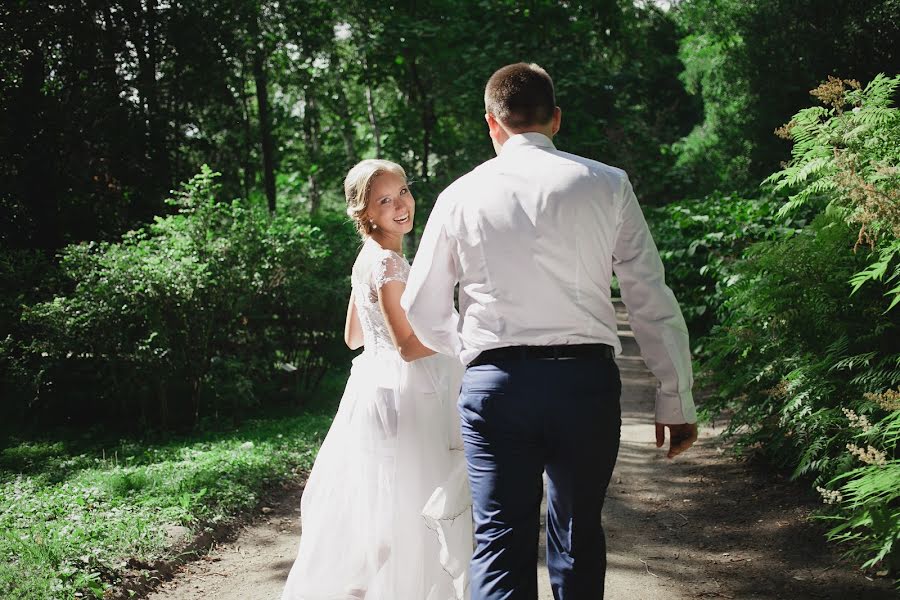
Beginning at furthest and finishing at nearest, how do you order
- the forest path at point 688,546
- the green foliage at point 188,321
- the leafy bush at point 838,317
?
1. the green foliage at point 188,321
2. the forest path at point 688,546
3. the leafy bush at point 838,317

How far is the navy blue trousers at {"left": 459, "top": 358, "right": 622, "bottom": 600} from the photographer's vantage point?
114 inches

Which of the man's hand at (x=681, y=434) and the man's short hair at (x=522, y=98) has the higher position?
the man's short hair at (x=522, y=98)

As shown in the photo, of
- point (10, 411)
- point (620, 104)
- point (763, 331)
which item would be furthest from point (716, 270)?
point (620, 104)

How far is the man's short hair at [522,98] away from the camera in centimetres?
309

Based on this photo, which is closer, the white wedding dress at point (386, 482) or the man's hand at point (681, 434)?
the man's hand at point (681, 434)

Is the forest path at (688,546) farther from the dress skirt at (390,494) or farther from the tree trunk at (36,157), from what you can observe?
the tree trunk at (36,157)

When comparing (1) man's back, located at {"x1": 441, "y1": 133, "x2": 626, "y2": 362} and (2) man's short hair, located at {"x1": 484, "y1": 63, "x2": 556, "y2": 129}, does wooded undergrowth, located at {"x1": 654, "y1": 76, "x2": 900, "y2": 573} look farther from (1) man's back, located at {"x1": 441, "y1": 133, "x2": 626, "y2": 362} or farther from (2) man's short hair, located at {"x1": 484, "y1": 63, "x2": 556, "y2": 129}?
(2) man's short hair, located at {"x1": 484, "y1": 63, "x2": 556, "y2": 129}

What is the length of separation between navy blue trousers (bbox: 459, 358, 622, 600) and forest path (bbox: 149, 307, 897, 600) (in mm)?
1623

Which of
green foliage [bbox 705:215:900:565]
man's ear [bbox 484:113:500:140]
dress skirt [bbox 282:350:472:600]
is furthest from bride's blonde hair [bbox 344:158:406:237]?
green foliage [bbox 705:215:900:565]

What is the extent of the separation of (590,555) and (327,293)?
7.72 metres

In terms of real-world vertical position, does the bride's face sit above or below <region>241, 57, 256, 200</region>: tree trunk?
below

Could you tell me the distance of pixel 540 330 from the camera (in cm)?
294

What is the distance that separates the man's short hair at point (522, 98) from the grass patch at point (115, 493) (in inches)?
132

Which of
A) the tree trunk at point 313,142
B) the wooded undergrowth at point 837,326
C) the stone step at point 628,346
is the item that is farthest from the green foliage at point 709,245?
the tree trunk at point 313,142
